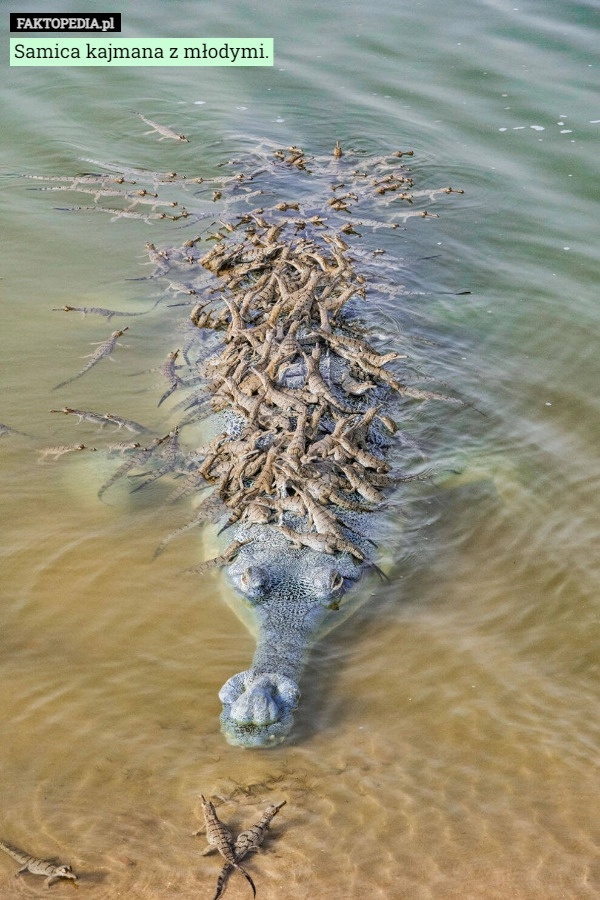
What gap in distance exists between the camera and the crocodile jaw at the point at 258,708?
4.64 metres

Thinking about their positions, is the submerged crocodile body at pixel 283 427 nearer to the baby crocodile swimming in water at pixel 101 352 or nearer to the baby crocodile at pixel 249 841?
the baby crocodile at pixel 249 841

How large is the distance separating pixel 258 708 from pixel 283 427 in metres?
2.40

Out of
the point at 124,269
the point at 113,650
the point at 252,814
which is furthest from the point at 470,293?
the point at 252,814

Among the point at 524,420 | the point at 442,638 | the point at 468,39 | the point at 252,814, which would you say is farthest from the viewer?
the point at 468,39

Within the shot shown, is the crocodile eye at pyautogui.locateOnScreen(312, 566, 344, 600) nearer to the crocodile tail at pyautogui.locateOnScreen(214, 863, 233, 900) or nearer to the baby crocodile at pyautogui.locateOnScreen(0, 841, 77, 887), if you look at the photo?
the crocodile tail at pyautogui.locateOnScreen(214, 863, 233, 900)

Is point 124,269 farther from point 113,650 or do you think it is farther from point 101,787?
point 101,787

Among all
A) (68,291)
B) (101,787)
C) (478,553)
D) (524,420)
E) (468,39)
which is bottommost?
(101,787)

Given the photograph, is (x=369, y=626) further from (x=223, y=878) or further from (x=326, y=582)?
(x=223, y=878)

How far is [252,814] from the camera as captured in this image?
14.2ft

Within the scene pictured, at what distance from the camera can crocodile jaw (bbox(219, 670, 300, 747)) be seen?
464 cm

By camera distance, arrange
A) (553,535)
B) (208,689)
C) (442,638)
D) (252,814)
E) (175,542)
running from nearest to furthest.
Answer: (252,814) → (208,689) → (442,638) → (175,542) → (553,535)

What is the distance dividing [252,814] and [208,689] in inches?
38.2

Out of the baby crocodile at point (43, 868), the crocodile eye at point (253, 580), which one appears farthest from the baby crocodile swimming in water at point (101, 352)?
the baby crocodile at point (43, 868)

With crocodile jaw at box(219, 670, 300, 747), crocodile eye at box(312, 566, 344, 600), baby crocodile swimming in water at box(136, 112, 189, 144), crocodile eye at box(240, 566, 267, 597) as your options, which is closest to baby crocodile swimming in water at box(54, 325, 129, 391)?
crocodile eye at box(240, 566, 267, 597)
